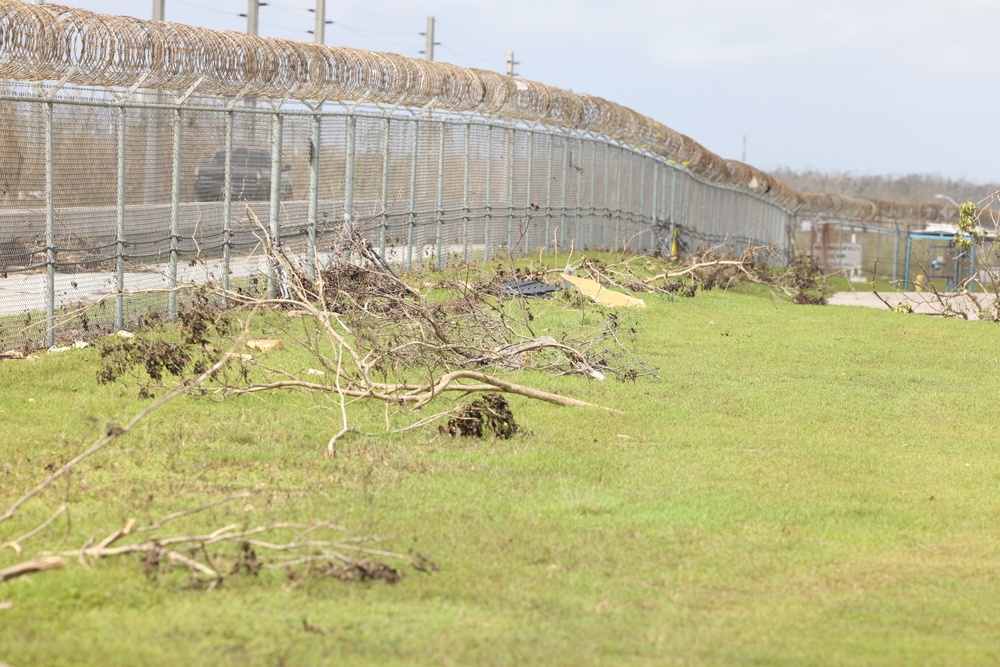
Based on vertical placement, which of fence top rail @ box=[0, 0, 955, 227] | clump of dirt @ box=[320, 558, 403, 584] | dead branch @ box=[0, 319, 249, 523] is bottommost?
clump of dirt @ box=[320, 558, 403, 584]

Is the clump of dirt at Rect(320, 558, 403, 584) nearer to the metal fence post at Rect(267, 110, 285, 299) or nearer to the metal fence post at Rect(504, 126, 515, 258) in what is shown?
the metal fence post at Rect(267, 110, 285, 299)

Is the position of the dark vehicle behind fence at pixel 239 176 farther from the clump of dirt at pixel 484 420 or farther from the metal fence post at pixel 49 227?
the clump of dirt at pixel 484 420

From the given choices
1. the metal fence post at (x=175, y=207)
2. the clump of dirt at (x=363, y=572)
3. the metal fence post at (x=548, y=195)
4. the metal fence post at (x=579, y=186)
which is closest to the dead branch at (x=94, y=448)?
the clump of dirt at (x=363, y=572)

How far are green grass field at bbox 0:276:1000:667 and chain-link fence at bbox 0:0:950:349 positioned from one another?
5.34ft

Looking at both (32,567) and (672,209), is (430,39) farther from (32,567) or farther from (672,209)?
(32,567)

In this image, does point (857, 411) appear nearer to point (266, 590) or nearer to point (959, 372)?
point (959, 372)

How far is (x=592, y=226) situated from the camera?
2538cm

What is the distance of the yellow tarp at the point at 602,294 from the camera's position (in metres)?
15.9

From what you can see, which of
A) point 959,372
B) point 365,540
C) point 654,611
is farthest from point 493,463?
point 959,372

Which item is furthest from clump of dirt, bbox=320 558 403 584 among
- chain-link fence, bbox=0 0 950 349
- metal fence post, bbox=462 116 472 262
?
metal fence post, bbox=462 116 472 262

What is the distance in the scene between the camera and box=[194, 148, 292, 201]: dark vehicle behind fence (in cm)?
1343

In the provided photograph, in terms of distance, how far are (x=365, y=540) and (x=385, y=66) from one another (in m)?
12.4

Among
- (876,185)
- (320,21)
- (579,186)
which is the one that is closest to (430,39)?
(320,21)

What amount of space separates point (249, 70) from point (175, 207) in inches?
95.5
